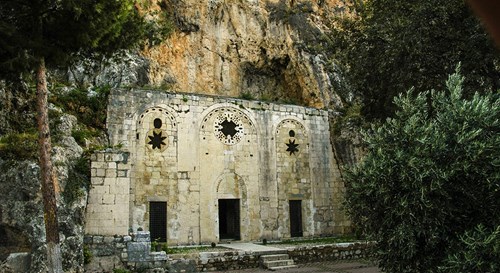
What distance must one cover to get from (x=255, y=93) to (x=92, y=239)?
16.5 m

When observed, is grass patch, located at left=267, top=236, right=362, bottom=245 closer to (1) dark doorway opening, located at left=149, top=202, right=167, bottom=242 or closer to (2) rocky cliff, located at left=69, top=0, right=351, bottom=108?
(1) dark doorway opening, located at left=149, top=202, right=167, bottom=242

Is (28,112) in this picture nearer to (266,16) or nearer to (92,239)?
(92,239)

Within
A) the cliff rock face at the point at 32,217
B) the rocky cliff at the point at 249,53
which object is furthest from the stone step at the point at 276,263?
the rocky cliff at the point at 249,53

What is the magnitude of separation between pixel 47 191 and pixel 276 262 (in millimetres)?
8266

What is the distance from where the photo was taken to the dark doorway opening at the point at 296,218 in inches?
838

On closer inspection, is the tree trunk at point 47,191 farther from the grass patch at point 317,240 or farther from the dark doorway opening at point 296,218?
the dark doorway opening at point 296,218

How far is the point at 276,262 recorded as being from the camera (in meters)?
15.2

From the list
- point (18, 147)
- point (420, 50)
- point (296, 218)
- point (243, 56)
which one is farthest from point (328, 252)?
point (243, 56)

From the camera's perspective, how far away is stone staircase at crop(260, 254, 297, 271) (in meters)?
15.1

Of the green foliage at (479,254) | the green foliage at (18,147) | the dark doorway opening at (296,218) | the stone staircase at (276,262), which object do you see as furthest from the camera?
the dark doorway opening at (296,218)

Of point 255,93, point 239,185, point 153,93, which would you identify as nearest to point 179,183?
point 239,185

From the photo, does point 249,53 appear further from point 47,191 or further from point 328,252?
point 47,191

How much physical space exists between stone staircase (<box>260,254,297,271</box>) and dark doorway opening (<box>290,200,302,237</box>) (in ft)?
17.9

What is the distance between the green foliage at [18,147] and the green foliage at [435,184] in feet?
30.7
